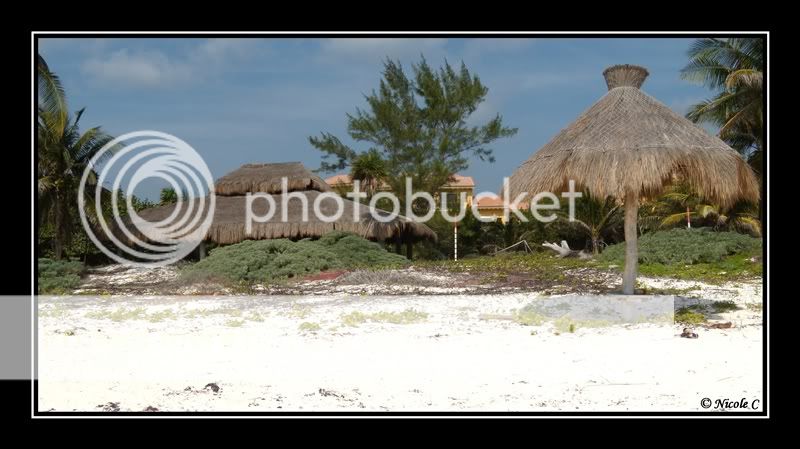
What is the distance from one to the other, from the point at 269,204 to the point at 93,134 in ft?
14.5

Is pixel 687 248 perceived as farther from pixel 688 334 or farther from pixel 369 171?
pixel 369 171

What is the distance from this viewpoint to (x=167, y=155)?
43.6 ft

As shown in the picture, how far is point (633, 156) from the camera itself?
23.1 ft

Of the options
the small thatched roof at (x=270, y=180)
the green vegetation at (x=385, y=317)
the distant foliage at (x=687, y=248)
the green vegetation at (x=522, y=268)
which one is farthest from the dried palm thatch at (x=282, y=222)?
the green vegetation at (x=385, y=317)

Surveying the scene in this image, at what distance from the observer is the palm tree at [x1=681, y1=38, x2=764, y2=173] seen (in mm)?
15117

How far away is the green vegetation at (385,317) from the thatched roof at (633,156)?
191 cm

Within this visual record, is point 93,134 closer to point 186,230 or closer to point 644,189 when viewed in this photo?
point 186,230

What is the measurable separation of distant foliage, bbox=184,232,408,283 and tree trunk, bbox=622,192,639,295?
654 centimetres

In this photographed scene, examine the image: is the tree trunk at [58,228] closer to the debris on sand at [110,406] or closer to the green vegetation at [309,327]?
the green vegetation at [309,327]

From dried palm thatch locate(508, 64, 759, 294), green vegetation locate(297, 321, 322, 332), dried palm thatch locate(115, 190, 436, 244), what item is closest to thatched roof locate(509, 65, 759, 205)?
dried palm thatch locate(508, 64, 759, 294)

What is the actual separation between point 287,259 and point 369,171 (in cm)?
751

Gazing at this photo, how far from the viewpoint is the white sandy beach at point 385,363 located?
4.13 metres

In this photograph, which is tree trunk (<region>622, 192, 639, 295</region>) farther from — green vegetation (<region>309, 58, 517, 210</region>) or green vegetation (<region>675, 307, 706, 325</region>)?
green vegetation (<region>309, 58, 517, 210</region>)
